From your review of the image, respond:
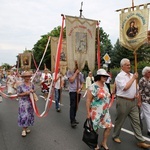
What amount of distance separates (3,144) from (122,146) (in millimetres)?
2539

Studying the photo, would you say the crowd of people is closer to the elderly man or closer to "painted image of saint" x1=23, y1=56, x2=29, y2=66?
the elderly man

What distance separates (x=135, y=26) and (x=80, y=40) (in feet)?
5.21

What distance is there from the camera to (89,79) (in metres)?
13.9

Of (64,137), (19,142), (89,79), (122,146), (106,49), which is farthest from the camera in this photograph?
(106,49)

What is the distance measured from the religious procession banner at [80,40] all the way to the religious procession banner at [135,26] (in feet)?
3.85

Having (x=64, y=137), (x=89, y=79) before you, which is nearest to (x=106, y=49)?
(x=89, y=79)

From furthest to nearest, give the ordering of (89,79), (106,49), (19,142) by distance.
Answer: (106,49), (89,79), (19,142)

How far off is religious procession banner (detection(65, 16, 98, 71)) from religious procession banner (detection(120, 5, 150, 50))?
1174mm

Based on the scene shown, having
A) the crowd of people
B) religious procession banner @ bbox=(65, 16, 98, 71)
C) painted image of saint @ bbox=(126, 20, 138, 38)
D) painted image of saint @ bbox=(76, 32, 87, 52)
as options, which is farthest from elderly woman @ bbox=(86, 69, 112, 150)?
painted image of saint @ bbox=(76, 32, 87, 52)

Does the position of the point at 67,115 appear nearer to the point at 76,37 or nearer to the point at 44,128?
the point at 44,128

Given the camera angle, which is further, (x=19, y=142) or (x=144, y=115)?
(x=144, y=115)

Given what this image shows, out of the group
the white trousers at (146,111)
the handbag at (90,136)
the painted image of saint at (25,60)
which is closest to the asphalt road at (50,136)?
the white trousers at (146,111)

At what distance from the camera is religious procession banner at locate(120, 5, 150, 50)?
5.73m

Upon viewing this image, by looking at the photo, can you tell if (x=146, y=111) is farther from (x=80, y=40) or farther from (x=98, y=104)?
(x=80, y=40)
